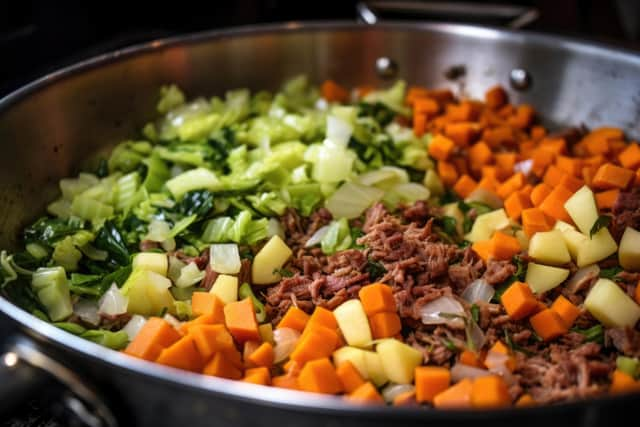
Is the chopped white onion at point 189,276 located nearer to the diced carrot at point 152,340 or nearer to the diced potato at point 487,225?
the diced carrot at point 152,340

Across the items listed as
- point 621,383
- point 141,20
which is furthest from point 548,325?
point 141,20

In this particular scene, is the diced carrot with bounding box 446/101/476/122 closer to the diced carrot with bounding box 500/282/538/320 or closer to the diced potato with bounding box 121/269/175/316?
the diced carrot with bounding box 500/282/538/320

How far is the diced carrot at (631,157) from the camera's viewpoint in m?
2.43

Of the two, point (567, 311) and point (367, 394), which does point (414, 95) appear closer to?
point (567, 311)

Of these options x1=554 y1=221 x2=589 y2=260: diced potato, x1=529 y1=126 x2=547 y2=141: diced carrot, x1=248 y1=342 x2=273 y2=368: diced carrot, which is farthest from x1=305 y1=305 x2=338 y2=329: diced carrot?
x1=529 y1=126 x2=547 y2=141: diced carrot

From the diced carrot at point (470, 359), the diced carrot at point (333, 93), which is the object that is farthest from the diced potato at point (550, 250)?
the diced carrot at point (333, 93)

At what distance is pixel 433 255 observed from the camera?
195 centimetres

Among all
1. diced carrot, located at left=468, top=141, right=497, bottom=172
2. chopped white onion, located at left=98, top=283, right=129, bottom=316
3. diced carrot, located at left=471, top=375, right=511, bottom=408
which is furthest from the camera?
diced carrot, located at left=468, top=141, right=497, bottom=172

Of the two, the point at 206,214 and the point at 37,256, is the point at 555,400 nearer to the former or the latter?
the point at 206,214

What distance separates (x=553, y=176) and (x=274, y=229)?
1.02m

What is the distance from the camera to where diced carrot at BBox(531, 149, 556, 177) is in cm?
253

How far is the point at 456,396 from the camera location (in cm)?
146

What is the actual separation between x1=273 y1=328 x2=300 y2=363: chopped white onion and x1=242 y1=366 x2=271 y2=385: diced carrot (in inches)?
2.7

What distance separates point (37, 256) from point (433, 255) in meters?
1.20
